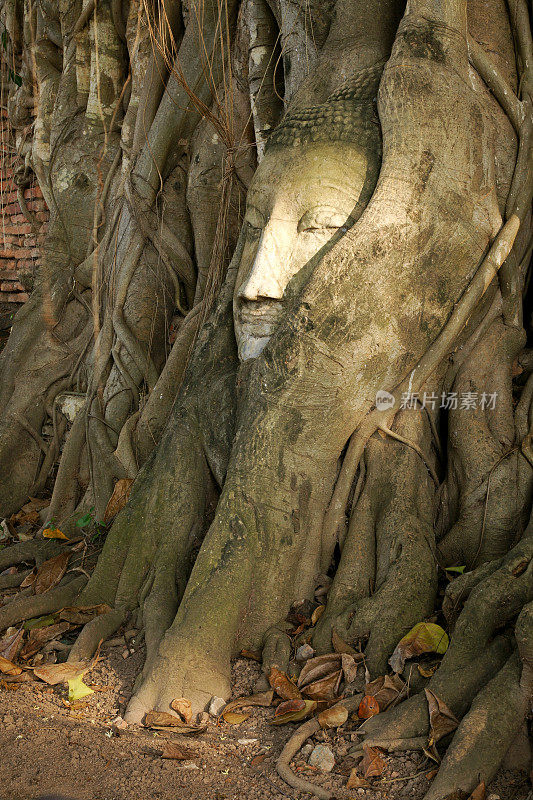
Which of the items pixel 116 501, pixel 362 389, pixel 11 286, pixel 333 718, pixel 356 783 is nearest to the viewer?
pixel 356 783

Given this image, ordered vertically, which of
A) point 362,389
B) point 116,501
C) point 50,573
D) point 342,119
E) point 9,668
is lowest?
point 9,668

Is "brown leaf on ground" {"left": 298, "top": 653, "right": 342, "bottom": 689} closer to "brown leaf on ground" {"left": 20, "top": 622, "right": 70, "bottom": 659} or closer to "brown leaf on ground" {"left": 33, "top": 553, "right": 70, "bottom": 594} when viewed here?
"brown leaf on ground" {"left": 20, "top": 622, "right": 70, "bottom": 659}

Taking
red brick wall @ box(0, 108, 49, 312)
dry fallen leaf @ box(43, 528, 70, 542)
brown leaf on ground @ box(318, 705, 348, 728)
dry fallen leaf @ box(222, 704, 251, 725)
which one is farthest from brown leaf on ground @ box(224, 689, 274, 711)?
red brick wall @ box(0, 108, 49, 312)

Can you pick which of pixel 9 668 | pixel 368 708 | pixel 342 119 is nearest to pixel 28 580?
pixel 9 668

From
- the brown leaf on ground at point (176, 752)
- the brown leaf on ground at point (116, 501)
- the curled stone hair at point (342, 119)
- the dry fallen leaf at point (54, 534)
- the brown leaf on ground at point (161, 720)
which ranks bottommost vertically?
the brown leaf on ground at point (176, 752)

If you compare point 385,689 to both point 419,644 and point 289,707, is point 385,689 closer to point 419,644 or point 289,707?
point 419,644

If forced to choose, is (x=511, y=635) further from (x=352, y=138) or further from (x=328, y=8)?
(x=328, y=8)

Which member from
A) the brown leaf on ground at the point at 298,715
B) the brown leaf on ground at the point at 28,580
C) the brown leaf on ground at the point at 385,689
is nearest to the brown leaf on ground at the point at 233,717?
the brown leaf on ground at the point at 298,715

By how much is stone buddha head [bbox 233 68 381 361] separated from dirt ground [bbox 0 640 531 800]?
5.12 ft

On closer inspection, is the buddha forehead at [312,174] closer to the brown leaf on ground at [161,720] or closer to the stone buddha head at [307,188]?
the stone buddha head at [307,188]

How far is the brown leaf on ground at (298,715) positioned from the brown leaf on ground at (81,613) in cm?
103

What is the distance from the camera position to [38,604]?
323 cm

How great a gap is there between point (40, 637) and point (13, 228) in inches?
188

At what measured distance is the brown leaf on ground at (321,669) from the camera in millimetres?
2611
